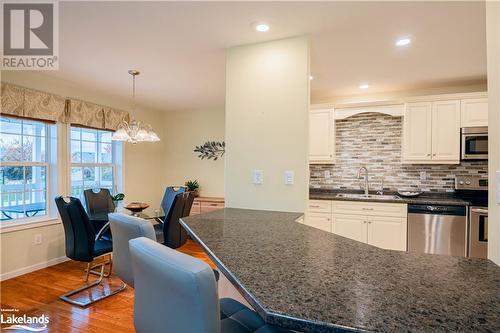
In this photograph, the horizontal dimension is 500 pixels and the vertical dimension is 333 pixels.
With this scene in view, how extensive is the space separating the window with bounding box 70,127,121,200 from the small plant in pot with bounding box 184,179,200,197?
124 cm

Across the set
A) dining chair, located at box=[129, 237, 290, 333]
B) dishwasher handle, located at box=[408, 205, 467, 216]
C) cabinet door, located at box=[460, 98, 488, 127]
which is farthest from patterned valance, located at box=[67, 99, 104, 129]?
cabinet door, located at box=[460, 98, 488, 127]

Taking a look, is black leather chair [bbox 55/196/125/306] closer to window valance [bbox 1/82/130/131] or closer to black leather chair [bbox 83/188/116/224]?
black leather chair [bbox 83/188/116/224]

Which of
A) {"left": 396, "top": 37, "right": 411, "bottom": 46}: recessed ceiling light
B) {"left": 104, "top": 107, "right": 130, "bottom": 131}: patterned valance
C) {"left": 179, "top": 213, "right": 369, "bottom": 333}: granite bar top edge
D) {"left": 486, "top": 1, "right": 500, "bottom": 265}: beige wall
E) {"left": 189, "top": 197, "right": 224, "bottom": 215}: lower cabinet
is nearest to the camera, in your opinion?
{"left": 179, "top": 213, "right": 369, "bottom": 333}: granite bar top edge

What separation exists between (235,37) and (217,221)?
→ 155 cm

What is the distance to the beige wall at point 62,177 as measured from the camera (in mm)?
3275

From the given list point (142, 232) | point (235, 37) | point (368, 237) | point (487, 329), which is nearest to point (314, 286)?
point (487, 329)

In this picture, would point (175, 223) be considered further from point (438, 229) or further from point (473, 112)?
point (473, 112)

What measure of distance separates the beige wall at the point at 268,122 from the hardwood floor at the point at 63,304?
140 cm

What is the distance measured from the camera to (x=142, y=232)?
4.89 feet

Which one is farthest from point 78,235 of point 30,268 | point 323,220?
point 323,220

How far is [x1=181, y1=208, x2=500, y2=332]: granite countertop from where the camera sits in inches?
27.4

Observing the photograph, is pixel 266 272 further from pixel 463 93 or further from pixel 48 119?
pixel 463 93

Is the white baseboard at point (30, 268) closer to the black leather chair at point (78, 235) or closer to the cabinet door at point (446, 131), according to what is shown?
the black leather chair at point (78, 235)

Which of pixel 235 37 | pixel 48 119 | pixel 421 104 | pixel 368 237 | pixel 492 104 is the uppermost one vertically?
pixel 235 37
